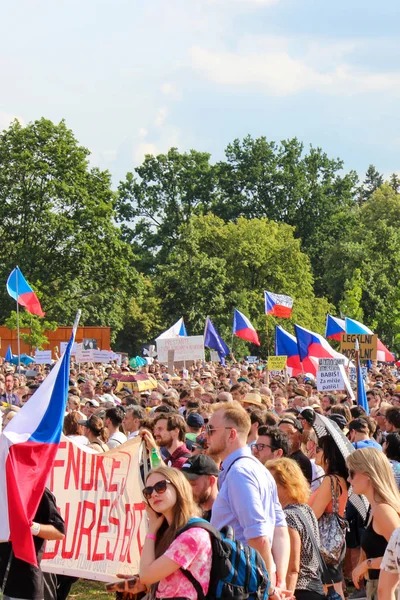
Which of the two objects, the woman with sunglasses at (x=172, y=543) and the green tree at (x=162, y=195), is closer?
the woman with sunglasses at (x=172, y=543)

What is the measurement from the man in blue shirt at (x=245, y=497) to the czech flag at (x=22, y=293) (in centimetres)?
2430

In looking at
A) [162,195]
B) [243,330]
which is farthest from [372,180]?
[243,330]

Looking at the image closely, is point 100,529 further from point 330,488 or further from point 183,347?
point 183,347

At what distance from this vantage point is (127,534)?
7.39m

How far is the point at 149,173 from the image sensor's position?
74.2 m

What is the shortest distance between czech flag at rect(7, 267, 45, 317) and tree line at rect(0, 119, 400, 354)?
1834 cm

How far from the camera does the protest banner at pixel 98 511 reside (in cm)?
729

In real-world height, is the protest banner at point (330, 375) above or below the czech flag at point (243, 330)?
below

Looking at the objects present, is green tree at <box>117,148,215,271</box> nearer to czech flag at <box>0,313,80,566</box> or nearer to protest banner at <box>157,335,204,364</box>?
protest banner at <box>157,335,204,364</box>

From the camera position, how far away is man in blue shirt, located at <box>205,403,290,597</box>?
4.91m

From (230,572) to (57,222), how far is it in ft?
158

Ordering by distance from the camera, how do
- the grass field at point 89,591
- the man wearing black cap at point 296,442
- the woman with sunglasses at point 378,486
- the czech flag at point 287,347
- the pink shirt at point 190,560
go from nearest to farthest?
the pink shirt at point 190,560
the woman with sunglasses at point 378,486
the man wearing black cap at point 296,442
the grass field at point 89,591
the czech flag at point 287,347

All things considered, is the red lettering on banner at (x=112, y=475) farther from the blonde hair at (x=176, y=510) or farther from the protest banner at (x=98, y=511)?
the blonde hair at (x=176, y=510)

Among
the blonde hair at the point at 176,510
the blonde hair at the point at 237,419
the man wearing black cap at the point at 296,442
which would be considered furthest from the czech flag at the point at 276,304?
the blonde hair at the point at 176,510
